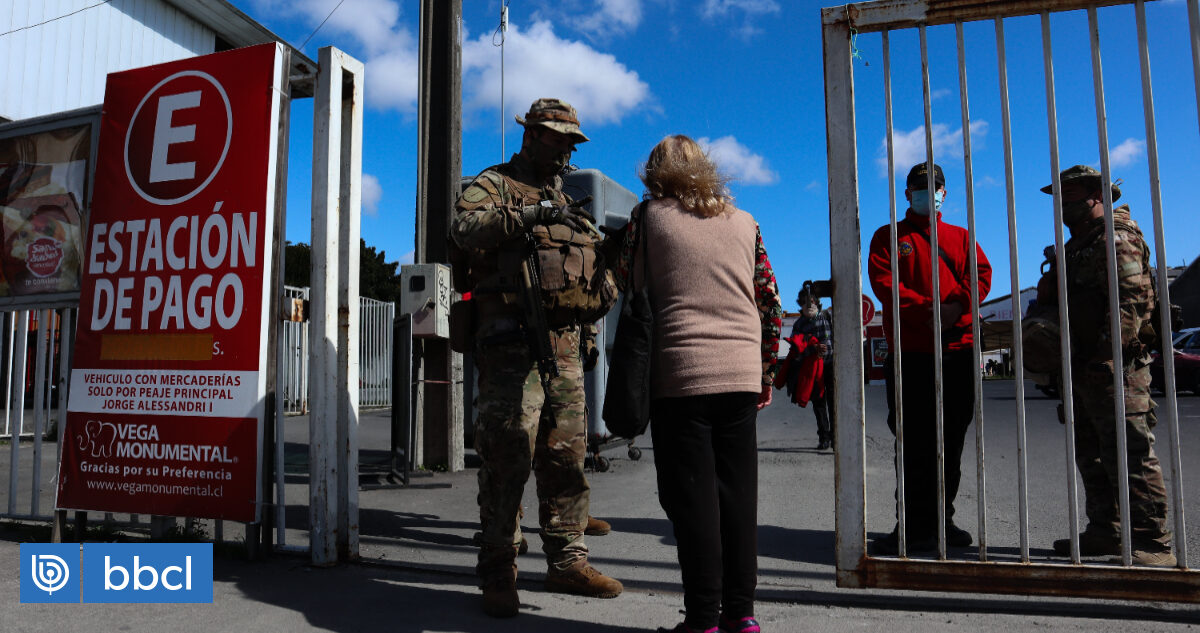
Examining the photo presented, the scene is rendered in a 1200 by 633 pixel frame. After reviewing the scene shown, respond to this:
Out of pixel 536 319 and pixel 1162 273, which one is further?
pixel 536 319

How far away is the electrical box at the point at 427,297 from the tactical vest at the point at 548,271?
10.3 feet

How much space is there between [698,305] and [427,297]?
171 inches

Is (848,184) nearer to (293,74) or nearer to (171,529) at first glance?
(293,74)

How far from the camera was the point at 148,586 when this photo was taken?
332 centimetres

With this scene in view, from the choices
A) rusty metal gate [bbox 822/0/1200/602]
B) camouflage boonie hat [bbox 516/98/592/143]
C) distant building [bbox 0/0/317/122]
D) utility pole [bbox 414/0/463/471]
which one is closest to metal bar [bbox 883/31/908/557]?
rusty metal gate [bbox 822/0/1200/602]

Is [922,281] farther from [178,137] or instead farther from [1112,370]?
[178,137]

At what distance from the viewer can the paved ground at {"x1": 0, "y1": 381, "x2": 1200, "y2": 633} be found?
9.42 feet

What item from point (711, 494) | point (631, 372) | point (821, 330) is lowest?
point (711, 494)

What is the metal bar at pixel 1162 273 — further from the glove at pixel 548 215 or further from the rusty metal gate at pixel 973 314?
the glove at pixel 548 215

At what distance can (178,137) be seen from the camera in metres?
4.04

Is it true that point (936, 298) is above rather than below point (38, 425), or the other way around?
above

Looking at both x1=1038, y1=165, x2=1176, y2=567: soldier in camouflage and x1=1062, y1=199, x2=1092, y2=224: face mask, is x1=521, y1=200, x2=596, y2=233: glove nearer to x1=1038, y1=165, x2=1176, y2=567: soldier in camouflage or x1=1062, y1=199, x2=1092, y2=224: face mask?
x1=1038, y1=165, x2=1176, y2=567: soldier in camouflage

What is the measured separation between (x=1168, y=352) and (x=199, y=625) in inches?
141

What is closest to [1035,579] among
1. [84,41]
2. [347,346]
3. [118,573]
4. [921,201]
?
[921,201]
